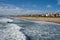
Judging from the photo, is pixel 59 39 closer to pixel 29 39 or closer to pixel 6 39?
pixel 29 39

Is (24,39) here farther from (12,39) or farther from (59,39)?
(59,39)

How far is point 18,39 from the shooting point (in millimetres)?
16219

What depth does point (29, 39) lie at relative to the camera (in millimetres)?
16219

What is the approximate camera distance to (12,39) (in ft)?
52.9

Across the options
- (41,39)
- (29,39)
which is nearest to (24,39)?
(29,39)

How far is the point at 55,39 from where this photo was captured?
1634 centimetres

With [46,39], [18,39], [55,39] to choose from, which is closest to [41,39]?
[46,39]

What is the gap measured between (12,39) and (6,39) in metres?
0.69

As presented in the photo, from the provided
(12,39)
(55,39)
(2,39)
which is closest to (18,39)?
Answer: (12,39)

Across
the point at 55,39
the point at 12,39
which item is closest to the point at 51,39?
the point at 55,39

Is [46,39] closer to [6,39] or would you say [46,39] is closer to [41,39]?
[41,39]

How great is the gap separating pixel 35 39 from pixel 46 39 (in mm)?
1301

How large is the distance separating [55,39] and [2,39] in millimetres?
6171

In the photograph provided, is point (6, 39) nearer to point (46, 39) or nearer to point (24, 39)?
point (24, 39)
